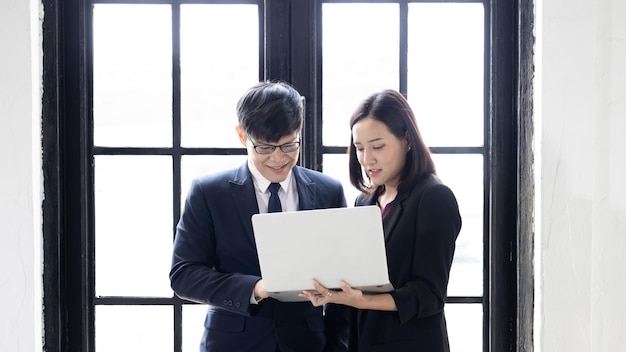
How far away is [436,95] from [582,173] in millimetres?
605

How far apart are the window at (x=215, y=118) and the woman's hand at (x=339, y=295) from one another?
2.61 ft

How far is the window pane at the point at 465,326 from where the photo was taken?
2.70 meters

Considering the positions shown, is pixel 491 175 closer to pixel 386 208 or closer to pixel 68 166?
pixel 386 208

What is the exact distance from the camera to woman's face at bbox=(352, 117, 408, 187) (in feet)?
6.82

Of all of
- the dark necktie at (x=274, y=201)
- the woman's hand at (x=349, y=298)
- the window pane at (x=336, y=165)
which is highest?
the window pane at (x=336, y=165)

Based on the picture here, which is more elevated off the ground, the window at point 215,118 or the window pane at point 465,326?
the window at point 215,118

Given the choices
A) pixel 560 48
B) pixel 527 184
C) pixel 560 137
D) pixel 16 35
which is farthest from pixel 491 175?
pixel 16 35

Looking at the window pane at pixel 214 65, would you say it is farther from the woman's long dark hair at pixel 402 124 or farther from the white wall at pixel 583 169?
the white wall at pixel 583 169

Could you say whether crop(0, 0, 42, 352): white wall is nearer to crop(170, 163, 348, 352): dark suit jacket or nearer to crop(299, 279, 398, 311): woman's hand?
crop(170, 163, 348, 352): dark suit jacket

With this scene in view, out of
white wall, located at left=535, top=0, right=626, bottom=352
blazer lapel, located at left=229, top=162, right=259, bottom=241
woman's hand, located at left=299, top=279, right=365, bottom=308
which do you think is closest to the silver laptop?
woman's hand, located at left=299, top=279, right=365, bottom=308

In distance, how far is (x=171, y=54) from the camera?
266 cm

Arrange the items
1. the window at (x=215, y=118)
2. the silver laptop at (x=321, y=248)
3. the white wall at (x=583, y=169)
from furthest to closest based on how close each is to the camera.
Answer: the window at (x=215, y=118) → the white wall at (x=583, y=169) → the silver laptop at (x=321, y=248)

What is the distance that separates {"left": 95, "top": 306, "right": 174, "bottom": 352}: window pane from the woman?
2.88 ft

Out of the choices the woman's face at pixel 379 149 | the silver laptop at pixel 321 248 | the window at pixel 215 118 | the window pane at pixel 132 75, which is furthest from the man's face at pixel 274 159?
the window pane at pixel 132 75
